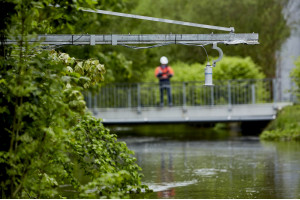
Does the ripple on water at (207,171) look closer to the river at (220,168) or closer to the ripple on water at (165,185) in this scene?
the river at (220,168)

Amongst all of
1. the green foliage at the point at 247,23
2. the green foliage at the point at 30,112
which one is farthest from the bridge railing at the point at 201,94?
the green foliage at the point at 30,112

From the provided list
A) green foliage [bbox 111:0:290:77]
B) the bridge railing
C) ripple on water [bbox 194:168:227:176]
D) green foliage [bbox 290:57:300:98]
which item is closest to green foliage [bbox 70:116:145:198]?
ripple on water [bbox 194:168:227:176]

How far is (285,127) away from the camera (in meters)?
26.8

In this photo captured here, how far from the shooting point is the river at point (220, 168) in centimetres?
1381

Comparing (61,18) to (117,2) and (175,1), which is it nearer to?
(117,2)

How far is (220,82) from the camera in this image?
103 ft

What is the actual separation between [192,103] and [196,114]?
3.34 metres

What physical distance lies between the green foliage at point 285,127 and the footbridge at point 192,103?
786 mm

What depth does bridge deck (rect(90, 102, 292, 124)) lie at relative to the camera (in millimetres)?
28172

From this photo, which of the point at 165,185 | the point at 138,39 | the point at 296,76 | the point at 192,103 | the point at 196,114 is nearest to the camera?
the point at 138,39

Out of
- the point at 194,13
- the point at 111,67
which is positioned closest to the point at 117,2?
the point at 111,67

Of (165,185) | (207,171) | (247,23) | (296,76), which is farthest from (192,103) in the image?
(165,185)

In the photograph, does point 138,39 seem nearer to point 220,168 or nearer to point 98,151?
point 98,151

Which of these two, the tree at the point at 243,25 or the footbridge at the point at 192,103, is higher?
the tree at the point at 243,25
